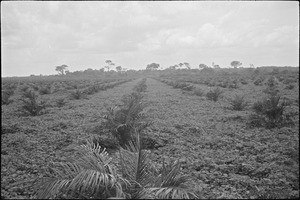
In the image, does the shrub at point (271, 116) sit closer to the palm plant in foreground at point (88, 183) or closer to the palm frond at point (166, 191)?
the palm frond at point (166, 191)

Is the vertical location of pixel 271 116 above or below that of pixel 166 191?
above

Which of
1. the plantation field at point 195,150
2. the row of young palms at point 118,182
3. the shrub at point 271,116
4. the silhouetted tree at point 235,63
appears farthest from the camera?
the silhouetted tree at point 235,63

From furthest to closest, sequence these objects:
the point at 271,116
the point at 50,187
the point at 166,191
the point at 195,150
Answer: the point at 271,116
the point at 195,150
the point at 50,187
the point at 166,191

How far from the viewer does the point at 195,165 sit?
508 centimetres

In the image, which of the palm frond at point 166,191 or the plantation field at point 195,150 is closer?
the palm frond at point 166,191

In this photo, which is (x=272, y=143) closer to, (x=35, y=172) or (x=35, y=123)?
(x=35, y=172)

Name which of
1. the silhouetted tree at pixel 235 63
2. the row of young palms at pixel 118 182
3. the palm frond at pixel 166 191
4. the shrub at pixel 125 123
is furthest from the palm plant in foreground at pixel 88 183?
the silhouetted tree at pixel 235 63

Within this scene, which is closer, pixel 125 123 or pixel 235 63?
pixel 125 123

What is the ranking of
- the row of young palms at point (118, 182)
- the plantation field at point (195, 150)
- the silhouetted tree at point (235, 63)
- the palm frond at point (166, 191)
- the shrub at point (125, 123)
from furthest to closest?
the silhouetted tree at point (235, 63)
the shrub at point (125, 123)
the plantation field at point (195, 150)
the row of young palms at point (118, 182)
the palm frond at point (166, 191)

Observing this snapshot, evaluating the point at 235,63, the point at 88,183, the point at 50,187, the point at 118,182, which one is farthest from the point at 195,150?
the point at 235,63

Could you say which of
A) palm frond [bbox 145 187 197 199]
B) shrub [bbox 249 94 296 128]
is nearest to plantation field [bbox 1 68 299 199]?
shrub [bbox 249 94 296 128]

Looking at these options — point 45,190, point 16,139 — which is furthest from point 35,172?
point 16,139

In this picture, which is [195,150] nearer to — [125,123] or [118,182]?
[125,123]

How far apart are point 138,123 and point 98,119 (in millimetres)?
4387
